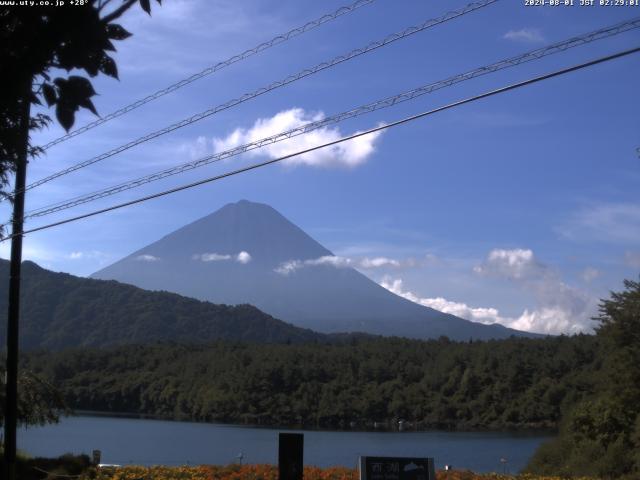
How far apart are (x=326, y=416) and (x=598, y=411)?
3447cm

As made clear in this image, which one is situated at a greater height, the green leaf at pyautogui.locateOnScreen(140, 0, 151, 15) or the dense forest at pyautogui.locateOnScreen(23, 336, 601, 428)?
the green leaf at pyautogui.locateOnScreen(140, 0, 151, 15)

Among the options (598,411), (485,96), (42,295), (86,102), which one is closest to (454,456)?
(598,411)

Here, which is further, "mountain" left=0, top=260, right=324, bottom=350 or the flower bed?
"mountain" left=0, top=260, right=324, bottom=350

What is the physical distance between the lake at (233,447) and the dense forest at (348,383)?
961cm

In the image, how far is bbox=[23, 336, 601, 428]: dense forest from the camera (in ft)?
180

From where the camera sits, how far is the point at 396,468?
9.58 m

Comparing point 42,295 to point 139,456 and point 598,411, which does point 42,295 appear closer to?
point 139,456

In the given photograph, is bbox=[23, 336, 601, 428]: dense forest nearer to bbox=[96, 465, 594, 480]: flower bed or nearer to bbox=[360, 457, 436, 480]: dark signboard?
bbox=[96, 465, 594, 480]: flower bed

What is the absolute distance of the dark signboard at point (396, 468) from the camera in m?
9.47

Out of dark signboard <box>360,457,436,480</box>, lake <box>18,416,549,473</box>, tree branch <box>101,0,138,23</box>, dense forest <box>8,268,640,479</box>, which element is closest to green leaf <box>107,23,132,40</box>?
tree branch <box>101,0,138,23</box>

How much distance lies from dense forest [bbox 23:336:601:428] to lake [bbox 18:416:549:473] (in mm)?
9609

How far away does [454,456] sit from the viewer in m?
29.5

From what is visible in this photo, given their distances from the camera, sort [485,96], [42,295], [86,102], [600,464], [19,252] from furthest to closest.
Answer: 1. [42,295]
2. [600,464]
3. [19,252]
4. [485,96]
5. [86,102]

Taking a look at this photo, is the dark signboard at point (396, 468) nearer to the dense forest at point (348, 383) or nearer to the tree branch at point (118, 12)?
the tree branch at point (118, 12)
